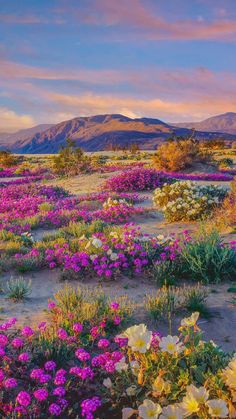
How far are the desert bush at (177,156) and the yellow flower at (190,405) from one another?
75.3 ft

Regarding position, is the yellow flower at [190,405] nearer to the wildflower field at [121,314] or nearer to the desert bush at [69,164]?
the wildflower field at [121,314]

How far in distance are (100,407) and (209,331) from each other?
75.3 inches

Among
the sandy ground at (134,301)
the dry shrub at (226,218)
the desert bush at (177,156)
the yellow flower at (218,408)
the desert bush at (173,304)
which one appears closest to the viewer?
the yellow flower at (218,408)

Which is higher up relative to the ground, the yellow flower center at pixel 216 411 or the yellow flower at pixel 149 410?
the yellow flower center at pixel 216 411

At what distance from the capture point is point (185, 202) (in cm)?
1167

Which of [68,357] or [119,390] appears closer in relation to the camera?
[119,390]

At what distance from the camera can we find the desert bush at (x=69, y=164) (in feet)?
88.3

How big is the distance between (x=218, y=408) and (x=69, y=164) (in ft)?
84.4

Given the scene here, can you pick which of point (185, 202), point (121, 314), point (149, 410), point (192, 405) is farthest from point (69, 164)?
point (192, 405)

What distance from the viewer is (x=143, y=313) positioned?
532 centimetres

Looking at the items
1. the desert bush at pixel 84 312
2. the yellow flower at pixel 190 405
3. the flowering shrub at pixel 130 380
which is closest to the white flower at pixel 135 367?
the flowering shrub at pixel 130 380

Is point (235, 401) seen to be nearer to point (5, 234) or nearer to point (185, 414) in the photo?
point (185, 414)

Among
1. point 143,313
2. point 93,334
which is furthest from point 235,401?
point 143,313

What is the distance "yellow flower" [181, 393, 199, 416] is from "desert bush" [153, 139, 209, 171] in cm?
2295
